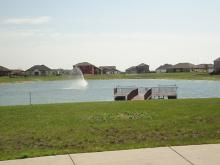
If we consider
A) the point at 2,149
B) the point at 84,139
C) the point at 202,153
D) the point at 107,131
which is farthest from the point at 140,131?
the point at 2,149

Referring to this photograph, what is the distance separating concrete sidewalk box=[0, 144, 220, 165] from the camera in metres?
8.19

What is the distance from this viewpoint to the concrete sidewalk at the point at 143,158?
322 inches

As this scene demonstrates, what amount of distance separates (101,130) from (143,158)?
3.89 meters

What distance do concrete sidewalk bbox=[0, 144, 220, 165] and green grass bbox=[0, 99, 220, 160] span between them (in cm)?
76

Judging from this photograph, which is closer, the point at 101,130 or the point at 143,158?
the point at 143,158

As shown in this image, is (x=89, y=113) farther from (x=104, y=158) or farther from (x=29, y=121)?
(x=104, y=158)

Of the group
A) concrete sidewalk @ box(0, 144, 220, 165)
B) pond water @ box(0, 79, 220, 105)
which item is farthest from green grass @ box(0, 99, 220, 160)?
pond water @ box(0, 79, 220, 105)

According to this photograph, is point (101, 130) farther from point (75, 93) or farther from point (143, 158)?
point (75, 93)

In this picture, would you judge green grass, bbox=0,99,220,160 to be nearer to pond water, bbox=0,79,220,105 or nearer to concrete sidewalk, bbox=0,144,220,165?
concrete sidewalk, bbox=0,144,220,165

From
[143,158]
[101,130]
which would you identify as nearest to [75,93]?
[101,130]

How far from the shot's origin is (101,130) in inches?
483

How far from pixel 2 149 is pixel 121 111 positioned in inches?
302

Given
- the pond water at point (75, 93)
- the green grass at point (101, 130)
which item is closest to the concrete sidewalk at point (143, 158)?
the green grass at point (101, 130)

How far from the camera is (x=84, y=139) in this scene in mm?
11016
